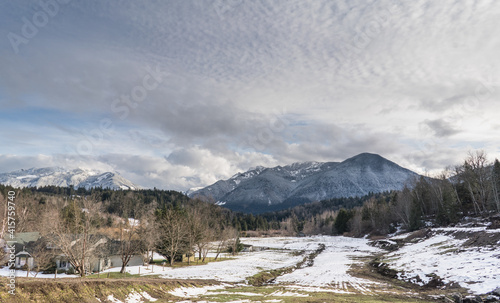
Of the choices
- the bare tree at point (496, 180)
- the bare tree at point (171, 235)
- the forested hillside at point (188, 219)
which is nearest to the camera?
the forested hillside at point (188, 219)

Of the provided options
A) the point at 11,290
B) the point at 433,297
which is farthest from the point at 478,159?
the point at 11,290

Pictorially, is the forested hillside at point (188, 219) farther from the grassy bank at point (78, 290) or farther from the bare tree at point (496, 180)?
the grassy bank at point (78, 290)

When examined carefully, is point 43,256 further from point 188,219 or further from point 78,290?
point 78,290

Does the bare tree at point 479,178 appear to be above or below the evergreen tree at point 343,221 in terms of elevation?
above

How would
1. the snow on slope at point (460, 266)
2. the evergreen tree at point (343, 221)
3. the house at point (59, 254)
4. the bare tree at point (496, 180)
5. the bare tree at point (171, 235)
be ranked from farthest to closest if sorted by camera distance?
the evergreen tree at point (343, 221), the bare tree at point (496, 180), the bare tree at point (171, 235), the house at point (59, 254), the snow on slope at point (460, 266)

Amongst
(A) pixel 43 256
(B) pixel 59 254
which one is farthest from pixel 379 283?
(B) pixel 59 254

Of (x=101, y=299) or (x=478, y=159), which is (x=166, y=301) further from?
(x=478, y=159)

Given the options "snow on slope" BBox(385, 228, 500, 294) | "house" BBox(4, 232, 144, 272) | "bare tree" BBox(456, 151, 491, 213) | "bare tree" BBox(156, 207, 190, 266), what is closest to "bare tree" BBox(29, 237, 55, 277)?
"house" BBox(4, 232, 144, 272)

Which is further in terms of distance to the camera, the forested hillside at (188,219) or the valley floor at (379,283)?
the forested hillside at (188,219)

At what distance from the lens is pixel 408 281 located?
117ft

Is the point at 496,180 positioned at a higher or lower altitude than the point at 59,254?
higher

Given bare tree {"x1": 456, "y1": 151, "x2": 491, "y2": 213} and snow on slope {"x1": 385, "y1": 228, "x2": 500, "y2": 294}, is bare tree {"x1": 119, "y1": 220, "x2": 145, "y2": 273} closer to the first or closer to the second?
snow on slope {"x1": 385, "y1": 228, "x2": 500, "y2": 294}

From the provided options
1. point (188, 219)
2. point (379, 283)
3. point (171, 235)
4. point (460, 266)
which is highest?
point (188, 219)

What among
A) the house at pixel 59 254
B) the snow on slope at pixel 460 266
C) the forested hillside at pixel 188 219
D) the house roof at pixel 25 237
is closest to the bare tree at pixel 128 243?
the forested hillside at pixel 188 219
